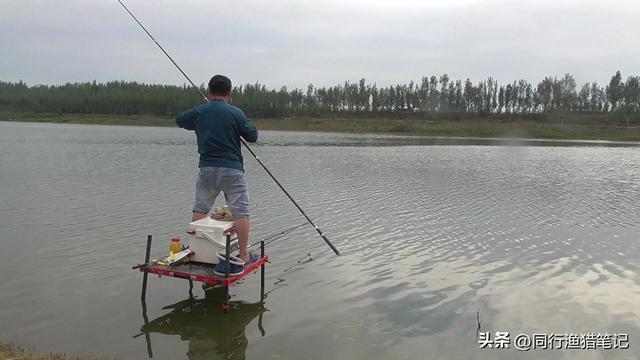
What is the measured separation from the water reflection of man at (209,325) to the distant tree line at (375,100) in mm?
129163

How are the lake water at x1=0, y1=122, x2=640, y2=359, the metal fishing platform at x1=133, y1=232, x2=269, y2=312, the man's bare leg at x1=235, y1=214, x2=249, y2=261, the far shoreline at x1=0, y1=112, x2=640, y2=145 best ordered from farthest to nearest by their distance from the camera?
the far shoreline at x1=0, y1=112, x2=640, y2=145
the man's bare leg at x1=235, y1=214, x2=249, y2=261
the metal fishing platform at x1=133, y1=232, x2=269, y2=312
the lake water at x1=0, y1=122, x2=640, y2=359

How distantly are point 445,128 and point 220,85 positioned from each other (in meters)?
94.1

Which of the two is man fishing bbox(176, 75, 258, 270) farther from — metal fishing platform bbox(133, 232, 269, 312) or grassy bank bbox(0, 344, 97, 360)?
grassy bank bbox(0, 344, 97, 360)

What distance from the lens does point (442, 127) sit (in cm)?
9975

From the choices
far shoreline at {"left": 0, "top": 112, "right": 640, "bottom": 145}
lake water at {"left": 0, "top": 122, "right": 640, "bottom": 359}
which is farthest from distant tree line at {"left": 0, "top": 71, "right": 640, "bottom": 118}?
lake water at {"left": 0, "top": 122, "right": 640, "bottom": 359}

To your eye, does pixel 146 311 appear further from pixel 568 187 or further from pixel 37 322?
pixel 568 187

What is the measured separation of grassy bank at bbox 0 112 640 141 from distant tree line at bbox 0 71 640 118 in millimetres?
12702

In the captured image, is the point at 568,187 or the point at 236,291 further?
the point at 568,187

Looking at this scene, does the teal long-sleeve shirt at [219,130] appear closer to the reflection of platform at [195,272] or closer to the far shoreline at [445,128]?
the reflection of platform at [195,272]

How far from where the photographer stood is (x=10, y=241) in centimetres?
1038

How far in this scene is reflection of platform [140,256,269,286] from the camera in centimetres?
673

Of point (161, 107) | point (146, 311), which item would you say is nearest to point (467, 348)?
point (146, 311)

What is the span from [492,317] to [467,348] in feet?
3.89

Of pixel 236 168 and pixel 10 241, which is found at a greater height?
pixel 236 168
